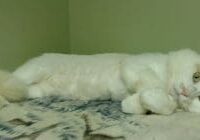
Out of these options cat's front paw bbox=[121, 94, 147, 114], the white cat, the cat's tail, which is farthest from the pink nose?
the cat's tail

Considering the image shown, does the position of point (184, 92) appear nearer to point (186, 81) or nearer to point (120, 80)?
point (186, 81)

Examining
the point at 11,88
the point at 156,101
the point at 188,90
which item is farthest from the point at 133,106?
the point at 11,88

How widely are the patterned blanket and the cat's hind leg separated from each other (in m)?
0.02

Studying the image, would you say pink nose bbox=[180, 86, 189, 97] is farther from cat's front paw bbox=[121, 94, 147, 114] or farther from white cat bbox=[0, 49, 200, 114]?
cat's front paw bbox=[121, 94, 147, 114]

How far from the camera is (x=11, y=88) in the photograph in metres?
1.37

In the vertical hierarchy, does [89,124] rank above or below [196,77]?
below

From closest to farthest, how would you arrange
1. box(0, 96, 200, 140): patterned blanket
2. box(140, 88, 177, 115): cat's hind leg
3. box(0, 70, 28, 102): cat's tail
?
1. box(0, 96, 200, 140): patterned blanket
2. box(140, 88, 177, 115): cat's hind leg
3. box(0, 70, 28, 102): cat's tail

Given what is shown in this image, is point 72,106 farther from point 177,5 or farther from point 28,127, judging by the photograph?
point 177,5

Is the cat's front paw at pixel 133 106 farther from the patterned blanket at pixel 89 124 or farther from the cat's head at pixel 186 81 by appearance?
the cat's head at pixel 186 81

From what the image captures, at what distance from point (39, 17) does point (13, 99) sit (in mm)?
888

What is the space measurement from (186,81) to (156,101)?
149 mm

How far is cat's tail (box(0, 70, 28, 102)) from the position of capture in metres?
1.34

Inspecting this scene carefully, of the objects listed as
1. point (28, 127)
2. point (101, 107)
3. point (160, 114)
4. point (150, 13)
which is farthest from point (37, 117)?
point (150, 13)

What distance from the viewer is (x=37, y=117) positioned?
1.14 metres
